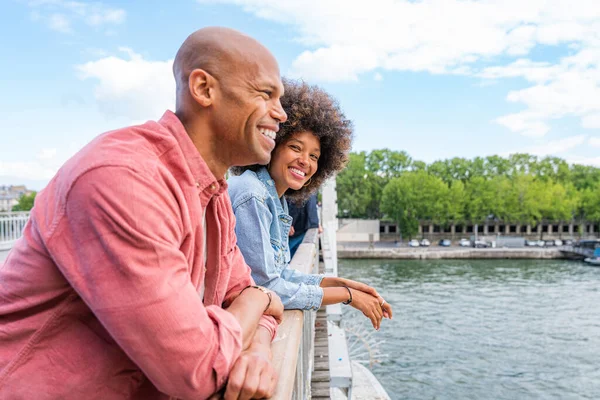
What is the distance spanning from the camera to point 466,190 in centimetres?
6606

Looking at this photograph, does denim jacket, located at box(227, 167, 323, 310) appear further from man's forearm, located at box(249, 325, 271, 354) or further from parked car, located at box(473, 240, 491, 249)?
parked car, located at box(473, 240, 491, 249)

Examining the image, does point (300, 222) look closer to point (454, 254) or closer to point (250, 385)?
point (250, 385)

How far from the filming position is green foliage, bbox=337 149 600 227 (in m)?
64.0

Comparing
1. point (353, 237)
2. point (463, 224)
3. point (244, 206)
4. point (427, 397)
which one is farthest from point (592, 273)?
point (244, 206)

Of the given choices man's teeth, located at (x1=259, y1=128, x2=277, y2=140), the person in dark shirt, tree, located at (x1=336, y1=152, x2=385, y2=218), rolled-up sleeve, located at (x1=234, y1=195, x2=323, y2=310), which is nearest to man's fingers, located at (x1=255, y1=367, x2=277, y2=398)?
man's teeth, located at (x1=259, y1=128, x2=277, y2=140)

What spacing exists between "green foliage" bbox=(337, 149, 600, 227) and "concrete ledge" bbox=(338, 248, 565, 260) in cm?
887

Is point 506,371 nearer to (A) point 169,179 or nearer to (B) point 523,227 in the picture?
(A) point 169,179

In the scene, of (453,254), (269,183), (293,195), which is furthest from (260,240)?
(453,254)

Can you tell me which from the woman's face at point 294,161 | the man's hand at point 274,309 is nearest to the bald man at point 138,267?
the man's hand at point 274,309

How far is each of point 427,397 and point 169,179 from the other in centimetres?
2137

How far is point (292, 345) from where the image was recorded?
1.55m

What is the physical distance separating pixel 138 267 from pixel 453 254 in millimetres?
56729

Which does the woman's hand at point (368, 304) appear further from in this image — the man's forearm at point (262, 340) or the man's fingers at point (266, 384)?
the man's fingers at point (266, 384)

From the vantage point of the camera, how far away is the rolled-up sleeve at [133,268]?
96 cm
